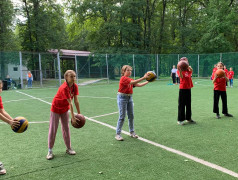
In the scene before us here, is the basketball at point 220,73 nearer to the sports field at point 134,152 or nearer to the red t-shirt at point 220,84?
the red t-shirt at point 220,84

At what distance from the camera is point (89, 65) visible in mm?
27828

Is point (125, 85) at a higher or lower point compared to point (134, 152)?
higher

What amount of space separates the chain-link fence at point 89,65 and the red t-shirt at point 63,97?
19434 millimetres

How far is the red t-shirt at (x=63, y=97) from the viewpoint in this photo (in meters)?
4.67

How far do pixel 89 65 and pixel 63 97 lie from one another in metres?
23.5

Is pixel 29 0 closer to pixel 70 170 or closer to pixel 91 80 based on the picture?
pixel 91 80

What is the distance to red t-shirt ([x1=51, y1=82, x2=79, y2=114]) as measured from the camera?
184 inches

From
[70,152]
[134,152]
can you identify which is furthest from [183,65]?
[70,152]

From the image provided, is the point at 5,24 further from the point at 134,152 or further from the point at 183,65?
the point at 134,152

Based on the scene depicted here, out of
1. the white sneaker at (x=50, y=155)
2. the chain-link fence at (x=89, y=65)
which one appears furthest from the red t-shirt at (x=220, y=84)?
the chain-link fence at (x=89, y=65)

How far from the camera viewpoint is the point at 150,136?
20.6 feet

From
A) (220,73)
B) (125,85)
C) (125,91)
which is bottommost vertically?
(125,91)

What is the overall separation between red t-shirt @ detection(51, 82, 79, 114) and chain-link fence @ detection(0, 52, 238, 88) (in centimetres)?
1943

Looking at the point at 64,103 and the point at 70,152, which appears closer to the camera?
the point at 64,103
